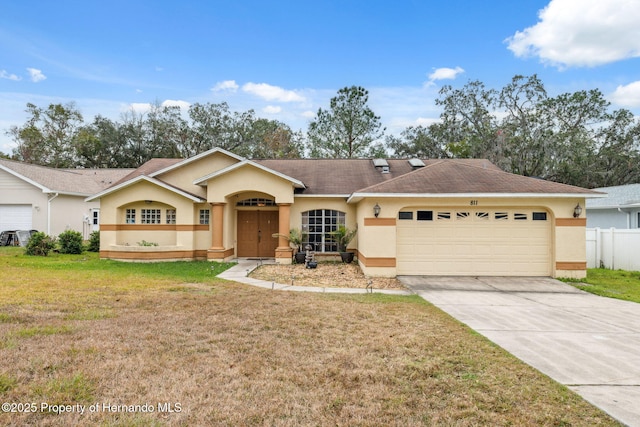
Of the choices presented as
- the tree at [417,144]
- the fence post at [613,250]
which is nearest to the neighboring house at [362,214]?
the fence post at [613,250]

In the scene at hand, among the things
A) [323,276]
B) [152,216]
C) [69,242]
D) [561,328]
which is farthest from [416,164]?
[69,242]

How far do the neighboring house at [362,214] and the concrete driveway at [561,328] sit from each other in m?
1.03

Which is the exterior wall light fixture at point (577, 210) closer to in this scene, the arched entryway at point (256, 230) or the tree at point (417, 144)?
Result: the arched entryway at point (256, 230)

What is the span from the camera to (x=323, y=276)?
10.9 metres

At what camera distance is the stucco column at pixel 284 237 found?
528 inches

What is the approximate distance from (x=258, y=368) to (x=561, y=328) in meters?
5.22

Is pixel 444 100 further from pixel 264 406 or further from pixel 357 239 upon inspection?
pixel 264 406

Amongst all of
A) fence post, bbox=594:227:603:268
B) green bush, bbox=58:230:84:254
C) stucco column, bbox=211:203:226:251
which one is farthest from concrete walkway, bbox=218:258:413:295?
green bush, bbox=58:230:84:254

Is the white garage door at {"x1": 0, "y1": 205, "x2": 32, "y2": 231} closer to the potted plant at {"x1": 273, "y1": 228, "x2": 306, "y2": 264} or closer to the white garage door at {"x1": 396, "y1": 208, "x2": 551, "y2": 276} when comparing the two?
the potted plant at {"x1": 273, "y1": 228, "x2": 306, "y2": 264}

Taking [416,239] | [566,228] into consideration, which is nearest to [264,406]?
[416,239]

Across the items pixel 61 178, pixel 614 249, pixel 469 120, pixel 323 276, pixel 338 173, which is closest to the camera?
pixel 323 276

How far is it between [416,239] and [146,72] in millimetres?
18367

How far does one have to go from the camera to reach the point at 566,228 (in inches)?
411

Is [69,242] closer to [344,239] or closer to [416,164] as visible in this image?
[344,239]
